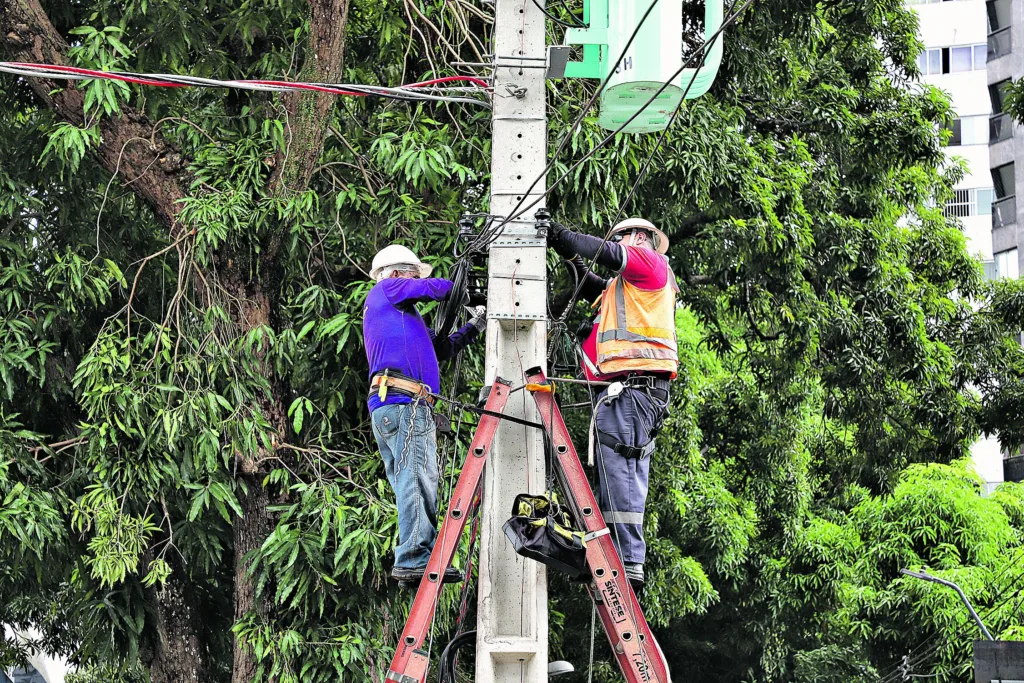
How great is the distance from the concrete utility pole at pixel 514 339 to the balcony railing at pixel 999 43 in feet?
103

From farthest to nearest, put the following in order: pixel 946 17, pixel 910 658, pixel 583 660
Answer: pixel 946 17
pixel 910 658
pixel 583 660

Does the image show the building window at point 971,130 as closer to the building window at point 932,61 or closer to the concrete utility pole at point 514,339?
the building window at point 932,61

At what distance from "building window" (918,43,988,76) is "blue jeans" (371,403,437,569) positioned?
112ft

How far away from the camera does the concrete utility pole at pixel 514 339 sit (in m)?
5.87

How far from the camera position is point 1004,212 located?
114ft

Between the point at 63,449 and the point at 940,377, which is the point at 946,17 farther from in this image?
the point at 63,449

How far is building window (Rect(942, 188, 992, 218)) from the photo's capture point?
37188mm

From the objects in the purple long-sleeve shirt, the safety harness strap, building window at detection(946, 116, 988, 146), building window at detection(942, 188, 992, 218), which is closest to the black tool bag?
the safety harness strap

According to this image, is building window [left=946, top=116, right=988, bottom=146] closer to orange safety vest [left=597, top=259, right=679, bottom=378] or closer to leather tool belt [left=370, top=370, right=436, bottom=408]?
orange safety vest [left=597, top=259, right=679, bottom=378]

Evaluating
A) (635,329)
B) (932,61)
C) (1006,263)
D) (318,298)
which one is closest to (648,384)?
(635,329)

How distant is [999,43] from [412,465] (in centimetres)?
3221

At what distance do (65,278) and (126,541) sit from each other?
78.0 inches

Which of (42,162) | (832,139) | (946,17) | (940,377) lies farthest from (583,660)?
(946,17)

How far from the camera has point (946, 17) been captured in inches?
1526
